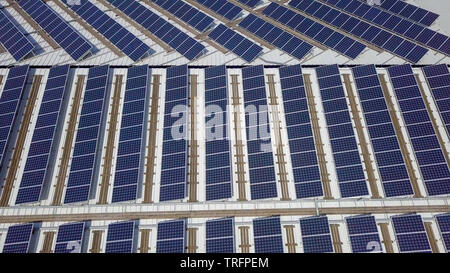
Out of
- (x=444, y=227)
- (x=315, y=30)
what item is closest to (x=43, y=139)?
(x=315, y=30)

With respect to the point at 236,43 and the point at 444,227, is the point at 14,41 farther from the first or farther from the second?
the point at 444,227

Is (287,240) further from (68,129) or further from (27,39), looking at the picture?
(27,39)

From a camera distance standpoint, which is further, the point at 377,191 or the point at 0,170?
the point at 0,170

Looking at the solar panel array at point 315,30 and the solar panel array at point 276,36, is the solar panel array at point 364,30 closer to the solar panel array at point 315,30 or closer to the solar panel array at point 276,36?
the solar panel array at point 315,30

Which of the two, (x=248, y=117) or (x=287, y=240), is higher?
(x=248, y=117)

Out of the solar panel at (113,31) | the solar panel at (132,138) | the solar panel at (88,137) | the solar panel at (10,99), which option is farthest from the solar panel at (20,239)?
the solar panel at (113,31)

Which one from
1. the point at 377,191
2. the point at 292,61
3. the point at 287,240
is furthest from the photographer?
the point at 292,61

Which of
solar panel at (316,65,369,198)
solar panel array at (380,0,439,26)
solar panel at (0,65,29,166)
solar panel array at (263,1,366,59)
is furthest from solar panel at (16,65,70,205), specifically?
solar panel array at (380,0,439,26)

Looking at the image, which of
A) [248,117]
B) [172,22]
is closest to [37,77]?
[172,22]
